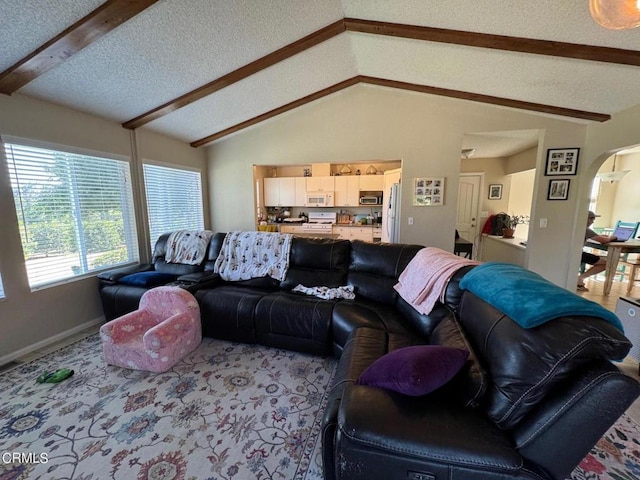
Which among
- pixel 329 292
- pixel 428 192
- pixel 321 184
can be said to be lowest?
pixel 329 292

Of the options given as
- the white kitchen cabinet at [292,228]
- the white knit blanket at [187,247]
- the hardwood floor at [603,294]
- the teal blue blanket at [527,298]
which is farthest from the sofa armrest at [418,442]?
the white kitchen cabinet at [292,228]

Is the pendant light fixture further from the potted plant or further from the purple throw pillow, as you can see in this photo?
the potted plant

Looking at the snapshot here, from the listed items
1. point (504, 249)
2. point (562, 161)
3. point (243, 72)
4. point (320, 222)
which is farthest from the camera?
point (320, 222)

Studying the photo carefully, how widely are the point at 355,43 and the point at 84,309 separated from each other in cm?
412

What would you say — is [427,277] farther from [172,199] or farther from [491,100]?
[172,199]

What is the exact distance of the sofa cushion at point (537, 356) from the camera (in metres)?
0.88

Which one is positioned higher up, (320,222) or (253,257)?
(320,222)

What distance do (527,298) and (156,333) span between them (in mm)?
2398

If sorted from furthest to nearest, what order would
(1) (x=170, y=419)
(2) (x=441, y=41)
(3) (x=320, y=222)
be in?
(3) (x=320, y=222) < (2) (x=441, y=41) < (1) (x=170, y=419)

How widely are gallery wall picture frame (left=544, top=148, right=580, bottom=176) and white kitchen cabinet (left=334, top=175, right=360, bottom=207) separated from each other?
3.18m

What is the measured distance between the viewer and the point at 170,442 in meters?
1.50

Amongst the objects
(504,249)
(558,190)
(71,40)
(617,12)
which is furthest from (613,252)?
(71,40)

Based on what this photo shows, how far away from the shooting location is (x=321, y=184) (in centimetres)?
580

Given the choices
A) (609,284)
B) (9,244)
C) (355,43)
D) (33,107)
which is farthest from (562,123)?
(9,244)
